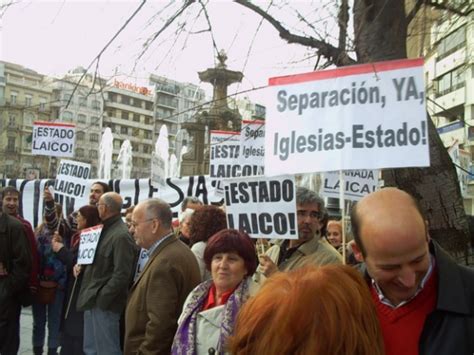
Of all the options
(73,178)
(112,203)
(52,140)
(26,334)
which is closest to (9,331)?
(112,203)

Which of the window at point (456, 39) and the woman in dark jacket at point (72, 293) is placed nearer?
the window at point (456, 39)

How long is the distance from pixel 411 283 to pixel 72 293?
450 centimetres

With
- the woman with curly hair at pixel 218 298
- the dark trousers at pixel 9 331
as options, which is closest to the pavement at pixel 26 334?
the dark trousers at pixel 9 331

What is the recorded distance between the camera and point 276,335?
1.45 meters

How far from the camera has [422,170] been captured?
3762mm

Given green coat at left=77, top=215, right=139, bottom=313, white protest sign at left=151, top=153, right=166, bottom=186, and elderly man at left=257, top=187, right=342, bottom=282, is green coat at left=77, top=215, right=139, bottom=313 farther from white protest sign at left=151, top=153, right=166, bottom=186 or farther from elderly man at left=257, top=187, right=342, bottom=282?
white protest sign at left=151, top=153, right=166, bottom=186

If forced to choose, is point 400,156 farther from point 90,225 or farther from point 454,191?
point 90,225

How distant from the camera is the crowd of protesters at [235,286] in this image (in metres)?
1.52

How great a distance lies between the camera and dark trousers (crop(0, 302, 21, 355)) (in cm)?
546

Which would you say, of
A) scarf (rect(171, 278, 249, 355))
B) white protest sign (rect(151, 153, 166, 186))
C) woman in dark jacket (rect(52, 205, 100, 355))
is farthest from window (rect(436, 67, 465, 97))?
white protest sign (rect(151, 153, 166, 186))

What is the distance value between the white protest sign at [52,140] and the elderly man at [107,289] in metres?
4.51

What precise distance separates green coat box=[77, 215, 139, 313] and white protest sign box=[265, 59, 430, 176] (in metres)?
2.20

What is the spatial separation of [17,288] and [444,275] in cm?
489

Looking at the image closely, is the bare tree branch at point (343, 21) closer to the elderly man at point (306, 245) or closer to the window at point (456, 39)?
the window at point (456, 39)
